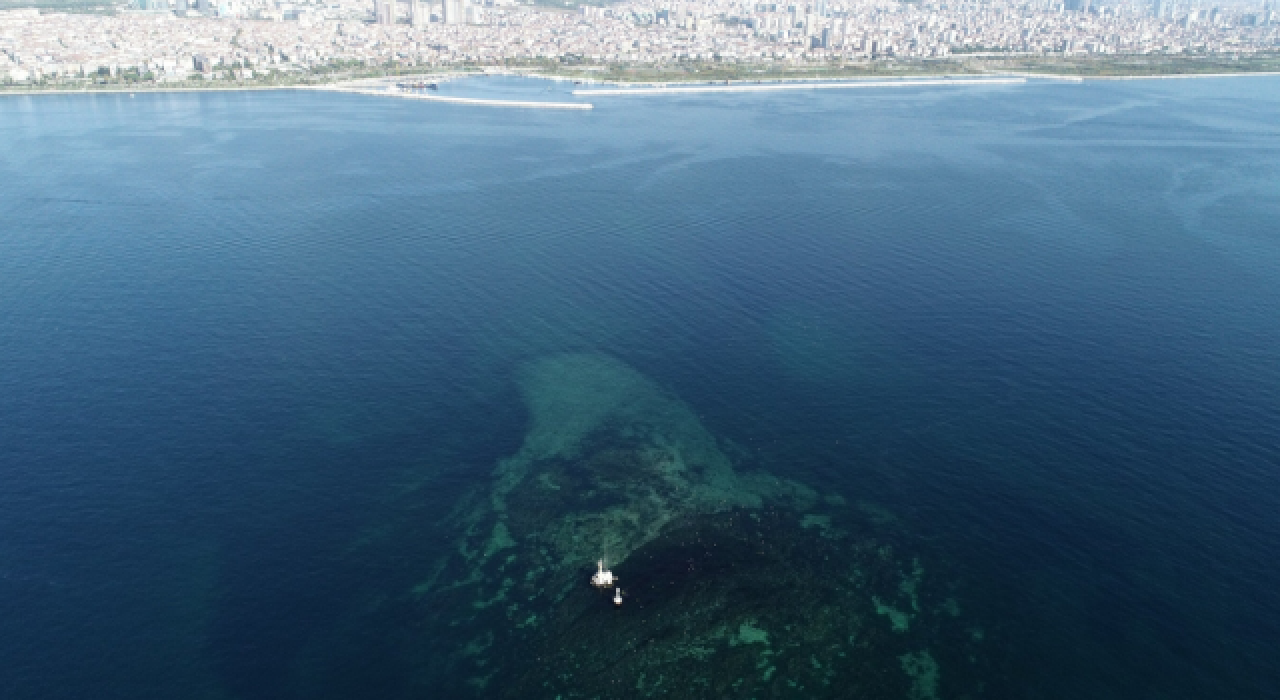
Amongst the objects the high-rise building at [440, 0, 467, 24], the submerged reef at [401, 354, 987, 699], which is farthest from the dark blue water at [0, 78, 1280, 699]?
the high-rise building at [440, 0, 467, 24]

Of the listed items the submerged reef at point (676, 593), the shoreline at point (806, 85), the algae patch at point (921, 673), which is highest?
the shoreline at point (806, 85)

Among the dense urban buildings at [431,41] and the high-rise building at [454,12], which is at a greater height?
the high-rise building at [454,12]

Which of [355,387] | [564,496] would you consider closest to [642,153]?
[355,387]

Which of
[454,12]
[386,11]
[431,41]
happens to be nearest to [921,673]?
[431,41]

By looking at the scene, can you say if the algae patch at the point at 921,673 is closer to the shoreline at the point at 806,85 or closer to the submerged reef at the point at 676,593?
the submerged reef at the point at 676,593

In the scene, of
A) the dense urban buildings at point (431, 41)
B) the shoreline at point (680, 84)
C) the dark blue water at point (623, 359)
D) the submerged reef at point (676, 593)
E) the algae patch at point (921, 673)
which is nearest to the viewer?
the algae patch at point (921, 673)

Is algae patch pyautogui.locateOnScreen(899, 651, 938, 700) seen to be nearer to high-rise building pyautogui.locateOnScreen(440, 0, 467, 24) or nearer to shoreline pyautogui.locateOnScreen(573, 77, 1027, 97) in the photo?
shoreline pyautogui.locateOnScreen(573, 77, 1027, 97)

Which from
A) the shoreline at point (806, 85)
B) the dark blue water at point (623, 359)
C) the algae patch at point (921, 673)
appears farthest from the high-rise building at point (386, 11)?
the algae patch at point (921, 673)

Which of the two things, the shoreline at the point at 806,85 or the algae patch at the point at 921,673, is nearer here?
the algae patch at the point at 921,673
